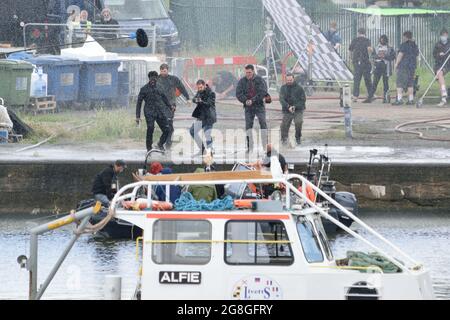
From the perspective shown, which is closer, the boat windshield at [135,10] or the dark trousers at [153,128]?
the dark trousers at [153,128]

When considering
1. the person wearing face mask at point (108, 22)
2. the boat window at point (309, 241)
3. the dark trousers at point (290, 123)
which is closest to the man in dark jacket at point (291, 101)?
the dark trousers at point (290, 123)

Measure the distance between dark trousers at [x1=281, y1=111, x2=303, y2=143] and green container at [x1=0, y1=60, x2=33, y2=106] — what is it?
6643mm

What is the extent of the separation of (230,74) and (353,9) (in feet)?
21.3

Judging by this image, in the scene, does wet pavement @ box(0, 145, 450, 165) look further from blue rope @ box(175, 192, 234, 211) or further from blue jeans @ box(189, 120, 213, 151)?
blue rope @ box(175, 192, 234, 211)

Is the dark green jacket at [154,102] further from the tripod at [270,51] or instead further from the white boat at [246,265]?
the white boat at [246,265]

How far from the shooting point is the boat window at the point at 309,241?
536 inches

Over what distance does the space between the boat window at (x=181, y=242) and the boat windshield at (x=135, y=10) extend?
77.4 ft

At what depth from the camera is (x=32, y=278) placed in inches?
550

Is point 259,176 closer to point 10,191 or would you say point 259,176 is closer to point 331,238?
point 331,238

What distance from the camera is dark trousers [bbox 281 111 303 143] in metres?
26.0

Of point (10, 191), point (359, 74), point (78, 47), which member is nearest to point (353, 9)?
point (359, 74)

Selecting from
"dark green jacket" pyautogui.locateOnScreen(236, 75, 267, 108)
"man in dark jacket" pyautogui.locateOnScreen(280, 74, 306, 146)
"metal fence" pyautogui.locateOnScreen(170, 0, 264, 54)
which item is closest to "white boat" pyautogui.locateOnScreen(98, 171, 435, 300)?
"dark green jacket" pyautogui.locateOnScreen(236, 75, 267, 108)

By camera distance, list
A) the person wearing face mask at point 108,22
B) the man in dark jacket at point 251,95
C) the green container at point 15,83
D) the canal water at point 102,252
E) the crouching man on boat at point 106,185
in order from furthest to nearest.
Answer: the person wearing face mask at point 108,22 < the green container at point 15,83 < the man in dark jacket at point 251,95 < the crouching man on boat at point 106,185 < the canal water at point 102,252

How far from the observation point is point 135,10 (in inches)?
1467
